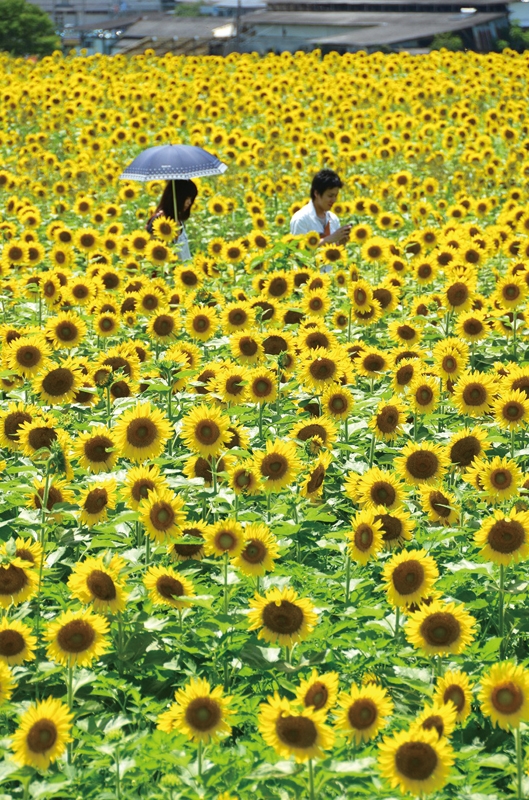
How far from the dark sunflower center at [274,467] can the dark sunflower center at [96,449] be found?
2.42 feet

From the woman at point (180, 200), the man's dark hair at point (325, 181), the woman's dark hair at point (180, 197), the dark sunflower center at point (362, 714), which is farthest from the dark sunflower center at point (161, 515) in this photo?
the woman's dark hair at point (180, 197)

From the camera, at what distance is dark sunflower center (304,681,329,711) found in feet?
11.6

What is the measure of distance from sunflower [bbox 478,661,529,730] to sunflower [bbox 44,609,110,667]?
127cm

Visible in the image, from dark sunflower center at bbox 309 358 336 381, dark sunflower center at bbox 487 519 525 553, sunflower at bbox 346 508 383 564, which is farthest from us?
dark sunflower center at bbox 309 358 336 381

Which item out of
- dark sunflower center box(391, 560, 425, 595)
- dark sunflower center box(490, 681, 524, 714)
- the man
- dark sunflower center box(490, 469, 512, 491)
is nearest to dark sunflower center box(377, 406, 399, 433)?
dark sunflower center box(490, 469, 512, 491)

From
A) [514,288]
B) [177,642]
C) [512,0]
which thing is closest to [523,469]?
[514,288]

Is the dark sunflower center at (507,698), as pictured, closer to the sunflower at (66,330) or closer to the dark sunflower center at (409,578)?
the dark sunflower center at (409,578)

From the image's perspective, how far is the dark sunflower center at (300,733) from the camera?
3.39 metres

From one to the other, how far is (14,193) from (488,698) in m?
10.6

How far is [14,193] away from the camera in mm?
13133

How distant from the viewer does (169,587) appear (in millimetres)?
4406

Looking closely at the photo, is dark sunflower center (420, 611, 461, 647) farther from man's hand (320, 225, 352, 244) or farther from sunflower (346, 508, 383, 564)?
man's hand (320, 225, 352, 244)

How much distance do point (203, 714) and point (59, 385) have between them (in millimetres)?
2684

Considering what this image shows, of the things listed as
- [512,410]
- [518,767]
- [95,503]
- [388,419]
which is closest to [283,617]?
[518,767]
